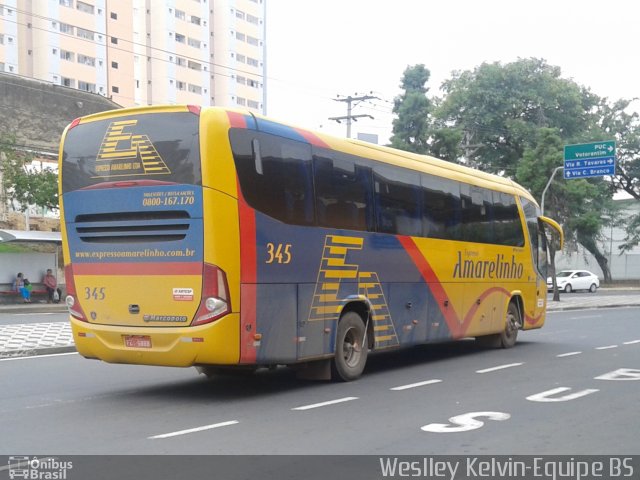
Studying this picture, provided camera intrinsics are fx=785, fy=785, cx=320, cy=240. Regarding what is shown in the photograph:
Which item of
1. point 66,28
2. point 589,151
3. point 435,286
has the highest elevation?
point 66,28

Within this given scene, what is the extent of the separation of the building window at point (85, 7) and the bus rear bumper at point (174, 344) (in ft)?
239

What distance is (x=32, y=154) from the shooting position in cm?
3606

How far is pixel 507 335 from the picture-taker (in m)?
16.5

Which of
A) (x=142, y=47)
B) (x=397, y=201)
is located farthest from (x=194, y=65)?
(x=397, y=201)

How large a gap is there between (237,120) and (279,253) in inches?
68.5

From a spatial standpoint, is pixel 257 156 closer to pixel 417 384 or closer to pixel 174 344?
pixel 174 344

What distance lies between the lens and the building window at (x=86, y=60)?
7638 centimetres

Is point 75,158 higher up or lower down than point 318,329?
higher up

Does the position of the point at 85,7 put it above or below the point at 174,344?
above

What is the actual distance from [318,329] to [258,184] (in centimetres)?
223

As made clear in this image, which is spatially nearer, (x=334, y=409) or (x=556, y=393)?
(x=334, y=409)

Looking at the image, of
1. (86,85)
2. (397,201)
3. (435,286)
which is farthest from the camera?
(86,85)
